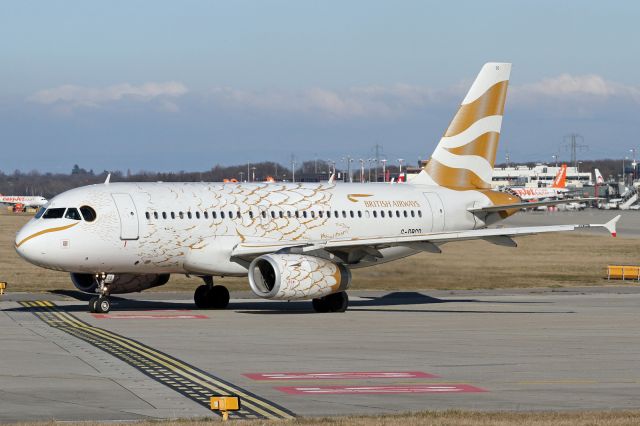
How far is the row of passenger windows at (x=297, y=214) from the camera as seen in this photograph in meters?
43.2

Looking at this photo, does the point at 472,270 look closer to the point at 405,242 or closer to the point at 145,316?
the point at 405,242

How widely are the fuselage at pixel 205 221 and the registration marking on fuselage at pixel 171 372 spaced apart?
10.6 ft

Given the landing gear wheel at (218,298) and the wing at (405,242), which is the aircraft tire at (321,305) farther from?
the landing gear wheel at (218,298)

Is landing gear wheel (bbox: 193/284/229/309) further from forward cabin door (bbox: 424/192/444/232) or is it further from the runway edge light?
the runway edge light

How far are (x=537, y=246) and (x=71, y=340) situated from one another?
5662 cm

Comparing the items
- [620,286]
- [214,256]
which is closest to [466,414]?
[214,256]

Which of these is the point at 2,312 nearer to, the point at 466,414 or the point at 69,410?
the point at 69,410

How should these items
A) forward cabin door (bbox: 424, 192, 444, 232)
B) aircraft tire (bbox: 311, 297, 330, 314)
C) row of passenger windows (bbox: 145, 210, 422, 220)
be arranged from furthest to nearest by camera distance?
forward cabin door (bbox: 424, 192, 444, 232) → aircraft tire (bbox: 311, 297, 330, 314) → row of passenger windows (bbox: 145, 210, 422, 220)

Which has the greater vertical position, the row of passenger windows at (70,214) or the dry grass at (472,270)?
the row of passenger windows at (70,214)

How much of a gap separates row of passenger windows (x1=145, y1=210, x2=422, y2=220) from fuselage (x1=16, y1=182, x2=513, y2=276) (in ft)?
0.13

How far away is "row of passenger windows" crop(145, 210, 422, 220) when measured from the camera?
43156 millimetres

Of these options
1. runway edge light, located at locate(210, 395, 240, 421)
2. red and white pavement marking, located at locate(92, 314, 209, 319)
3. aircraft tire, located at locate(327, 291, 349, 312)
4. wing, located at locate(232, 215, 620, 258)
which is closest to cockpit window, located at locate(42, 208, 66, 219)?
red and white pavement marking, located at locate(92, 314, 209, 319)

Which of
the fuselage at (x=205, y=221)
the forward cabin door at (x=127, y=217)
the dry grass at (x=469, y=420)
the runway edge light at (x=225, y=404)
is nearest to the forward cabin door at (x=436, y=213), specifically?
the fuselage at (x=205, y=221)

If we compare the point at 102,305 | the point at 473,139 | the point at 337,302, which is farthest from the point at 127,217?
the point at 473,139
